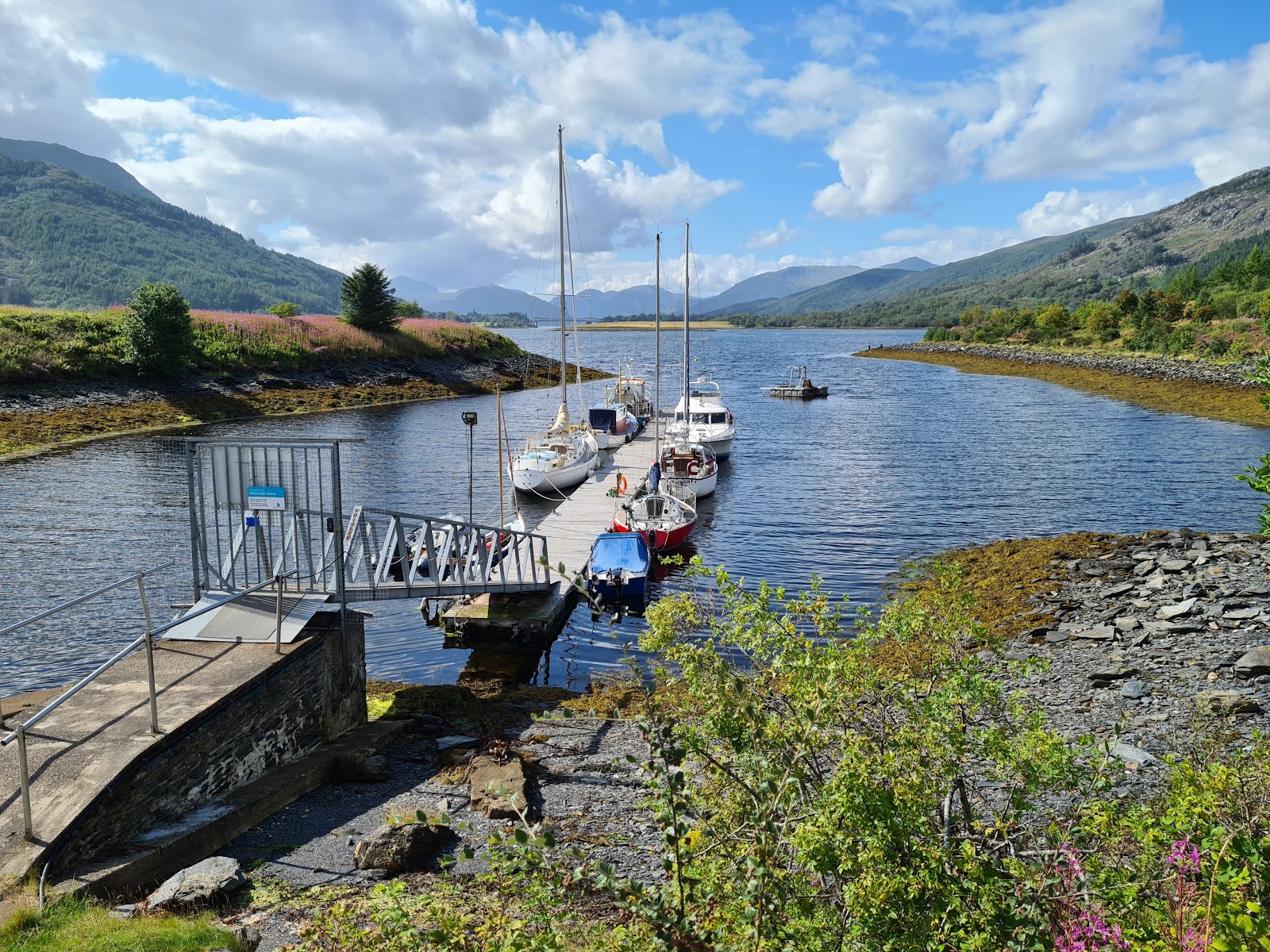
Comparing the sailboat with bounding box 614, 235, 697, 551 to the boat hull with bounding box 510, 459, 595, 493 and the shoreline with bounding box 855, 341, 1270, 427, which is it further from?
the shoreline with bounding box 855, 341, 1270, 427

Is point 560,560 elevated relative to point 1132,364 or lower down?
lower down

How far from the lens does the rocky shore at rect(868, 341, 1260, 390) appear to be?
232 feet

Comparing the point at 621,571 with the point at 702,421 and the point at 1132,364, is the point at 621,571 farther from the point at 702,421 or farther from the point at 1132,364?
the point at 1132,364

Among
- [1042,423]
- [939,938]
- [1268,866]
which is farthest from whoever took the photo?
[1042,423]

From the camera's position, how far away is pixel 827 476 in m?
41.0

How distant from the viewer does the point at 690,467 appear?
1417 inches

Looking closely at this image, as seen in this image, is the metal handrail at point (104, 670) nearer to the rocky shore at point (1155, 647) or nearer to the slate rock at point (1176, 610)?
the rocky shore at point (1155, 647)


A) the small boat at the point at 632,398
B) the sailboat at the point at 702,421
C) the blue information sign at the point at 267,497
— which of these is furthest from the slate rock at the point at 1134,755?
the small boat at the point at 632,398

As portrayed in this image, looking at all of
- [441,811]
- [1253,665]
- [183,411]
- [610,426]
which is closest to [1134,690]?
[1253,665]

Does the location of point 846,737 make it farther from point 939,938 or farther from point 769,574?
point 769,574

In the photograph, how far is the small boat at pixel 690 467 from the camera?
34.4 meters

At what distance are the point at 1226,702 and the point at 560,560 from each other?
14.6 metres

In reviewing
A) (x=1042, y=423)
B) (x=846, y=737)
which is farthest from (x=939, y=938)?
(x=1042, y=423)

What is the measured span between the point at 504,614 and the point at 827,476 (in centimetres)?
2513
